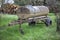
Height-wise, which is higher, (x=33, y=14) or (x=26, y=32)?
(x=33, y=14)

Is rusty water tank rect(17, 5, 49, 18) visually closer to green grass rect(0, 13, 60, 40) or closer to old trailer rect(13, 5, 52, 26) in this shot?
old trailer rect(13, 5, 52, 26)

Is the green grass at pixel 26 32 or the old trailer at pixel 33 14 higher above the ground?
the old trailer at pixel 33 14

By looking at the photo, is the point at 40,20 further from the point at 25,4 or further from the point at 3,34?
the point at 3,34

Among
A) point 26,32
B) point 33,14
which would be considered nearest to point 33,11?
point 33,14

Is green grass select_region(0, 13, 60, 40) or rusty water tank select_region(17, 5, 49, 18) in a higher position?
rusty water tank select_region(17, 5, 49, 18)

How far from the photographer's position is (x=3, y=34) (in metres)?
3.83

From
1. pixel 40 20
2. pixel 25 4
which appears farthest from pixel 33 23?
pixel 25 4

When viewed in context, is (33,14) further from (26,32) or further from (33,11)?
(26,32)

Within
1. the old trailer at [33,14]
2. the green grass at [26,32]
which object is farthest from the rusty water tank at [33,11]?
the green grass at [26,32]

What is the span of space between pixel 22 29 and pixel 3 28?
286 millimetres

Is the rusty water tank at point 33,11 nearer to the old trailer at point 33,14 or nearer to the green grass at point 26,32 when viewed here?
the old trailer at point 33,14

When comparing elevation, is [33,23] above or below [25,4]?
below

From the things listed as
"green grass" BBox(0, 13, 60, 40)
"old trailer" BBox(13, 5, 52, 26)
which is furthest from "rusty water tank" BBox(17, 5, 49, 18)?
"green grass" BBox(0, 13, 60, 40)

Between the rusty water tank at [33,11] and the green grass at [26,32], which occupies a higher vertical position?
the rusty water tank at [33,11]
